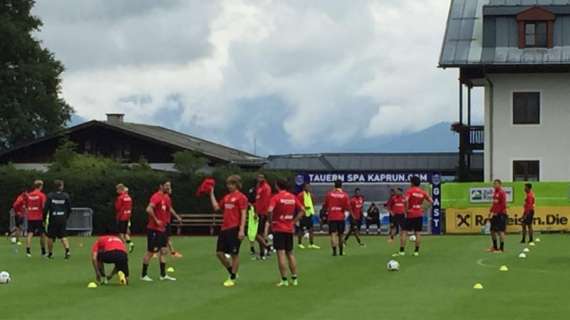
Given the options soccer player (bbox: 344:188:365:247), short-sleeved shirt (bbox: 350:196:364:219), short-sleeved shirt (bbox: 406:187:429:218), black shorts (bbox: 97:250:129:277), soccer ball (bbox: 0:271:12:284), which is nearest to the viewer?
black shorts (bbox: 97:250:129:277)

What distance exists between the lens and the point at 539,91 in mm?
54125

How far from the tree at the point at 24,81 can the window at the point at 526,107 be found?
28.6m

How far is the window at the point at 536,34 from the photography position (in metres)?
55.0

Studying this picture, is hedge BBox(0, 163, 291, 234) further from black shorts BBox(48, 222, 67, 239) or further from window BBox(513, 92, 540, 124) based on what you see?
black shorts BBox(48, 222, 67, 239)

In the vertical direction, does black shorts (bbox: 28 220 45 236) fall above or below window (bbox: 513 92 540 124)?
below

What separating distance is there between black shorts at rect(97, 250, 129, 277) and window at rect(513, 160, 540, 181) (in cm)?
3582

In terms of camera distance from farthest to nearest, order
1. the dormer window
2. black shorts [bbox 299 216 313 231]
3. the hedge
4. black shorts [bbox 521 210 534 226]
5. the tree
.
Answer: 1. the tree
2. the dormer window
3. the hedge
4. black shorts [bbox 521 210 534 226]
5. black shorts [bbox 299 216 313 231]

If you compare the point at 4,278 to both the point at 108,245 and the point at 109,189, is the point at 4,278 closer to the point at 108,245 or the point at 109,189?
the point at 108,245

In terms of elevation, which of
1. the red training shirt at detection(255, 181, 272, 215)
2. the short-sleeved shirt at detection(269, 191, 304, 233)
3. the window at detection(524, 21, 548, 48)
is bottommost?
the short-sleeved shirt at detection(269, 191, 304, 233)

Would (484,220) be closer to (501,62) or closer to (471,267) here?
(501,62)

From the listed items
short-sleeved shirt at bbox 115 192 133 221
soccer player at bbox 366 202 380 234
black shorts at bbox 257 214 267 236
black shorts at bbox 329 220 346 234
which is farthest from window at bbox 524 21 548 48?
short-sleeved shirt at bbox 115 192 133 221

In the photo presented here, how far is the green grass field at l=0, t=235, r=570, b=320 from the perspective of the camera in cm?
1686

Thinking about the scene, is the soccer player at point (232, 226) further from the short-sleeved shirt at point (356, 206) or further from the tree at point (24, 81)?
the tree at point (24, 81)

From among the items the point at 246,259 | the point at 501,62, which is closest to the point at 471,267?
the point at 246,259
